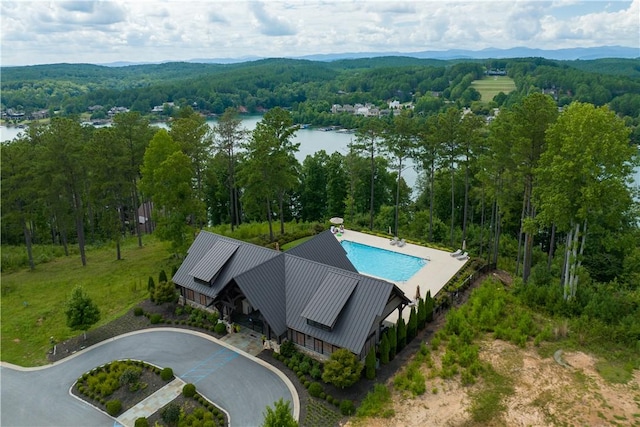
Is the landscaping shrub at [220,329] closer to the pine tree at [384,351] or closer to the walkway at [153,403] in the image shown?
the walkway at [153,403]

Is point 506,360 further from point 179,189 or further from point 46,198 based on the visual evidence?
point 46,198

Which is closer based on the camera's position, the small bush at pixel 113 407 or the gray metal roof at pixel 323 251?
the small bush at pixel 113 407

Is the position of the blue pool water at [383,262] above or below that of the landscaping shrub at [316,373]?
below

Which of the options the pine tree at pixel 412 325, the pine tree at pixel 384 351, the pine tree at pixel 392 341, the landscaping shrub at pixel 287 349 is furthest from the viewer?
the pine tree at pixel 412 325

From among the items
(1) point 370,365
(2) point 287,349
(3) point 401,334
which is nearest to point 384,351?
(1) point 370,365

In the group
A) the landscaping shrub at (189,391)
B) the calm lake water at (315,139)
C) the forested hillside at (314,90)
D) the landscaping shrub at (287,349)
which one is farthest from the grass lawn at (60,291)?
the forested hillside at (314,90)

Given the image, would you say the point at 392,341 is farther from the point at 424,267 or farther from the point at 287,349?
the point at 424,267

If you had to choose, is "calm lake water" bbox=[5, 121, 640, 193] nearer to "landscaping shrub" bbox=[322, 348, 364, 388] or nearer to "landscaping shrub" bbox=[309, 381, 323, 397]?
"landscaping shrub" bbox=[322, 348, 364, 388]
